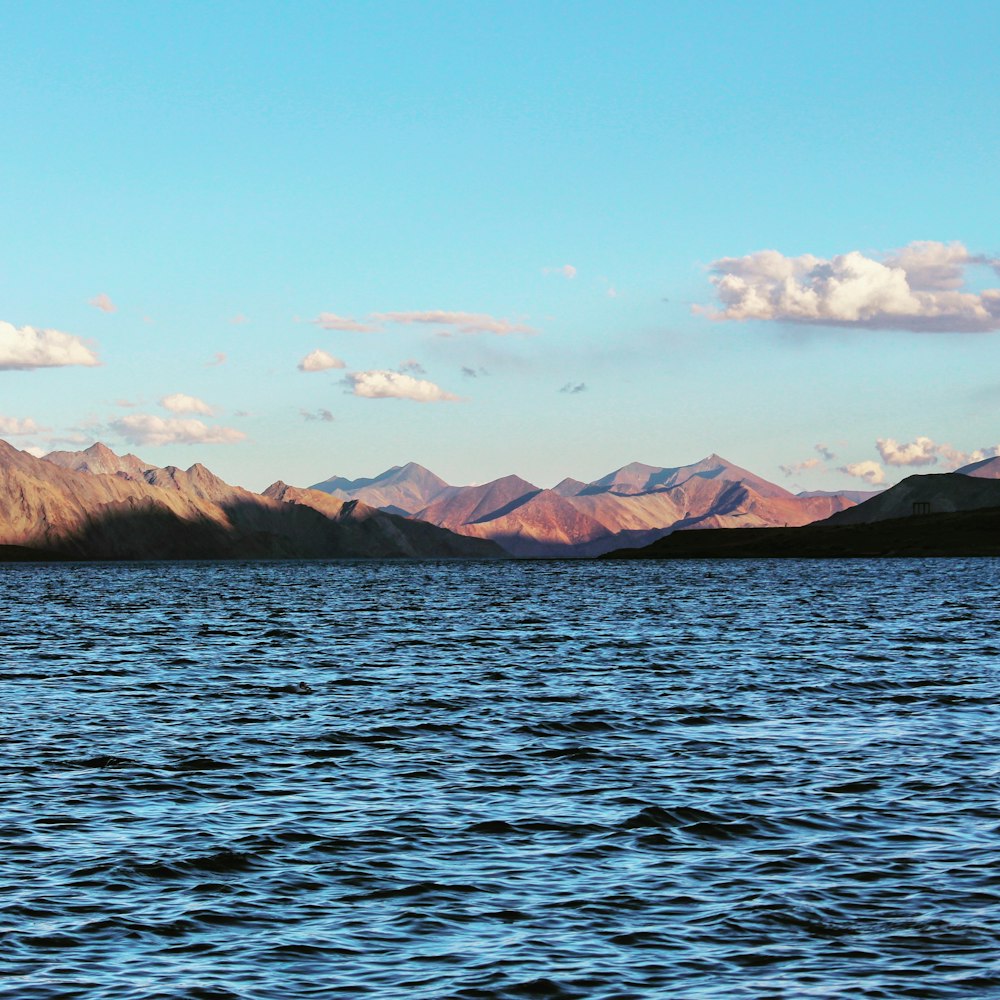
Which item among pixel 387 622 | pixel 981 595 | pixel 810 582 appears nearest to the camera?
pixel 387 622

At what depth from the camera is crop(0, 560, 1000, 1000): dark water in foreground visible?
17.8 meters

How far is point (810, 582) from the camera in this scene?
573 ft

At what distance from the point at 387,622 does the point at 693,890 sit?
78307 mm

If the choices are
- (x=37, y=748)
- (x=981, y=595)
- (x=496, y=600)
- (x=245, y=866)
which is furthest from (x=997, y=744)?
(x=496, y=600)

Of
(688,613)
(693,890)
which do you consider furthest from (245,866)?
(688,613)

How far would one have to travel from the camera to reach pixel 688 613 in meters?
105

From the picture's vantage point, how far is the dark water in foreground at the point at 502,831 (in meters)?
17.8

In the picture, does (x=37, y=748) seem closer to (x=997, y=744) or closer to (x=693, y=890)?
(x=693, y=890)

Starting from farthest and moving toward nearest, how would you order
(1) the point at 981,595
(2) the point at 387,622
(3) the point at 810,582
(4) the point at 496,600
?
(3) the point at 810,582 < (4) the point at 496,600 < (1) the point at 981,595 < (2) the point at 387,622

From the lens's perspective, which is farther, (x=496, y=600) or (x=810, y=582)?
(x=810, y=582)

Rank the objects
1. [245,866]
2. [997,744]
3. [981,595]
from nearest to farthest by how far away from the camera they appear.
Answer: [245,866], [997,744], [981,595]

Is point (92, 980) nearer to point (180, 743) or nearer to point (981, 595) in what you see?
point (180, 743)

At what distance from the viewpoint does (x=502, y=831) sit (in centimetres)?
2559

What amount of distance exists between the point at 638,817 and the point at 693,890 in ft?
17.2
